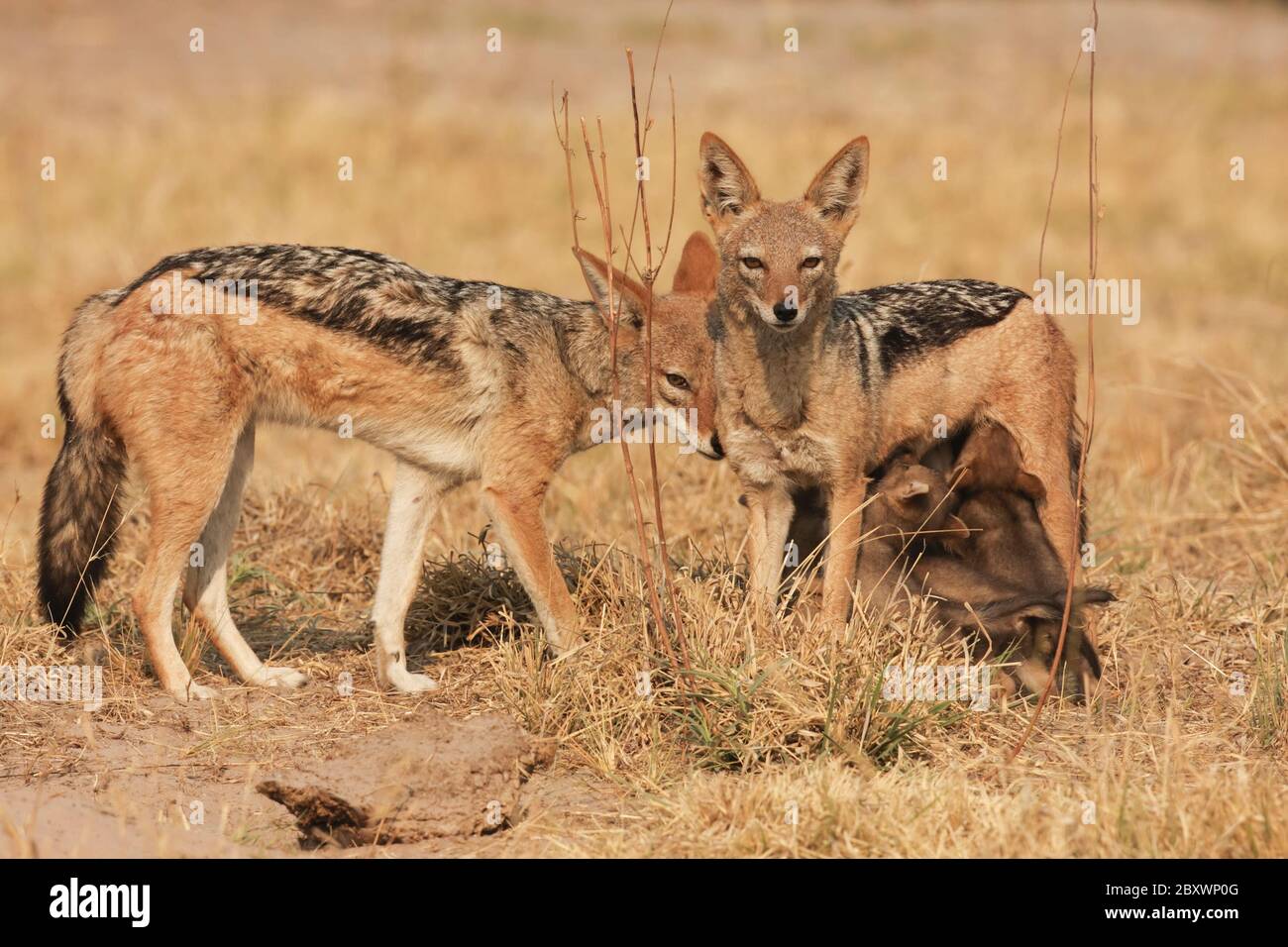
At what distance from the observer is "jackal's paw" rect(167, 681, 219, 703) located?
572cm

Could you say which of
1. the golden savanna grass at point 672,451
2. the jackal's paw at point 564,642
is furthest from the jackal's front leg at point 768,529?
the jackal's paw at point 564,642

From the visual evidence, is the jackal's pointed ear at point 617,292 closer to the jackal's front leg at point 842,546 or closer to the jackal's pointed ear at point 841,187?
the jackal's pointed ear at point 841,187

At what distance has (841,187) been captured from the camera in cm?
586

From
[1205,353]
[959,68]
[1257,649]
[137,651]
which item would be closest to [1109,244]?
[1205,353]

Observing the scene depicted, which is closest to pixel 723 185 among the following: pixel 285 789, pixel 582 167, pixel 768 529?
pixel 768 529

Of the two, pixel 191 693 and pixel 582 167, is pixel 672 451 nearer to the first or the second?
pixel 191 693

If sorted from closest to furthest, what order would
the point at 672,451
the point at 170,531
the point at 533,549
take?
the point at 170,531 < the point at 533,549 < the point at 672,451

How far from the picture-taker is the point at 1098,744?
523 cm

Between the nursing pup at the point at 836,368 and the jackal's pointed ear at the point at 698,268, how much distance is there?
25 centimetres

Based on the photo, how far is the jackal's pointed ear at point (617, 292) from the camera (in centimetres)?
577

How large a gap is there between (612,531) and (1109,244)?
928 centimetres

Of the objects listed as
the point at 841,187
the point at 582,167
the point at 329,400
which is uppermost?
the point at 582,167

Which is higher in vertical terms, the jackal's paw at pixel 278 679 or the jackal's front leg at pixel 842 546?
the jackal's front leg at pixel 842 546

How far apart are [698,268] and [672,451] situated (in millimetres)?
1851
